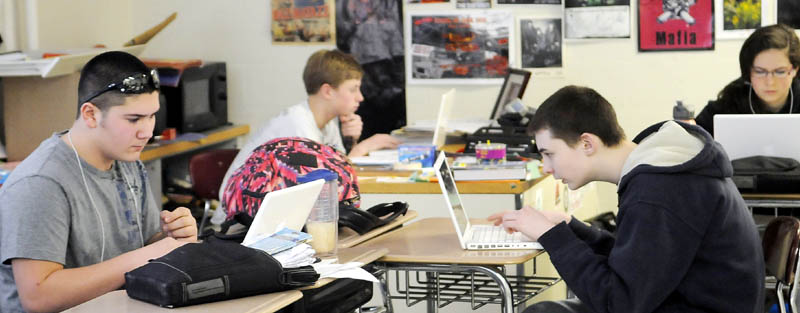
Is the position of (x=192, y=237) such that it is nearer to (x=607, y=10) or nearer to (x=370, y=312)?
(x=370, y=312)

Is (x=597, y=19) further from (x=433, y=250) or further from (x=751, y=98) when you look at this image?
(x=433, y=250)

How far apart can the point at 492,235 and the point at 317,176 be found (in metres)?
0.65

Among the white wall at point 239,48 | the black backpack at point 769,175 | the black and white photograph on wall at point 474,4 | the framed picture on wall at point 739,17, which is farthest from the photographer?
the white wall at point 239,48

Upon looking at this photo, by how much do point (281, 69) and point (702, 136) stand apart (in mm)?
4029

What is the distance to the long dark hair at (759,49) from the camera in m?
4.61

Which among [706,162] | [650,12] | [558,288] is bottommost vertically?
[558,288]

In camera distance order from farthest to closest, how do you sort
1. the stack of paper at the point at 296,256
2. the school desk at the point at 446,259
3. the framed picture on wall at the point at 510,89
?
the framed picture on wall at the point at 510,89 → the school desk at the point at 446,259 → the stack of paper at the point at 296,256

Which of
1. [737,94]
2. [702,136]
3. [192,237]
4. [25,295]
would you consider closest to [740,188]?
[737,94]

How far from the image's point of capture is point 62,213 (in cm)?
253

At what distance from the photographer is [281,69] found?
6.30 m

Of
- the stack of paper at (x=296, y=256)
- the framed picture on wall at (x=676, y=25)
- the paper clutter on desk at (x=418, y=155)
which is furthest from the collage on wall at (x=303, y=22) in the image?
the stack of paper at (x=296, y=256)

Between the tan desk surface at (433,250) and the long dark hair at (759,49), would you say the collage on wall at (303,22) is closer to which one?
the long dark hair at (759,49)

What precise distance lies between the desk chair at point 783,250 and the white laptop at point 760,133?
102 cm

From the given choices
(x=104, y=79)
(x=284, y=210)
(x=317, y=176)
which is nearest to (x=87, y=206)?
(x=104, y=79)
